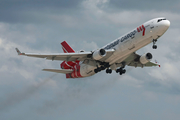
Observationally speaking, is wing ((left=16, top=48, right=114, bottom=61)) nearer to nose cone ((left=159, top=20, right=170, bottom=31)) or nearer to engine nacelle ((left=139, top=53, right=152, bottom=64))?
engine nacelle ((left=139, top=53, right=152, bottom=64))

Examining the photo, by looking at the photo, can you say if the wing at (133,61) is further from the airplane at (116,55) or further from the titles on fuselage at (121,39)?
the titles on fuselage at (121,39)

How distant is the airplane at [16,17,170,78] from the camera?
47.1 metres

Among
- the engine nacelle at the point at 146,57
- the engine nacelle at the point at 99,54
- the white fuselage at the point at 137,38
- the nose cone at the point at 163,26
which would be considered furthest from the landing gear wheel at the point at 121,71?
the nose cone at the point at 163,26

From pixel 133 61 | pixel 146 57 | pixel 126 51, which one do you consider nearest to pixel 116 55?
pixel 126 51

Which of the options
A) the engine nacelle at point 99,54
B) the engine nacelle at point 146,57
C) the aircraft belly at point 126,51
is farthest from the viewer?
the engine nacelle at point 146,57

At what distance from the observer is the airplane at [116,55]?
155 ft

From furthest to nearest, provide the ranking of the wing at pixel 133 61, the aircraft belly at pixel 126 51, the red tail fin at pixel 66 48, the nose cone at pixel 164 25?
the red tail fin at pixel 66 48 → the wing at pixel 133 61 → the aircraft belly at pixel 126 51 → the nose cone at pixel 164 25

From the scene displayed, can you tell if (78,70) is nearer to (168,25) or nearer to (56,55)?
(56,55)

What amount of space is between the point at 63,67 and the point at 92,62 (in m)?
8.17

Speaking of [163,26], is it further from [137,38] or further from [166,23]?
[137,38]

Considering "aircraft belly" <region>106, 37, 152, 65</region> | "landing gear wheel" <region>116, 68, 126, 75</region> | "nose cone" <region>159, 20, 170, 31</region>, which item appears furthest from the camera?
"landing gear wheel" <region>116, 68, 126, 75</region>

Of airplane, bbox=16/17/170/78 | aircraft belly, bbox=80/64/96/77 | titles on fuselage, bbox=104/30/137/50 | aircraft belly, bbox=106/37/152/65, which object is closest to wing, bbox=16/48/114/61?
airplane, bbox=16/17/170/78

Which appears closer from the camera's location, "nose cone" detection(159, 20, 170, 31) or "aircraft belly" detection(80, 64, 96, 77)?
"nose cone" detection(159, 20, 170, 31)

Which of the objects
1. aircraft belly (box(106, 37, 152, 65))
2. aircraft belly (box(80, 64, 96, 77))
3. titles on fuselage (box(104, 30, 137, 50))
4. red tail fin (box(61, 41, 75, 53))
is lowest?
aircraft belly (box(106, 37, 152, 65))
